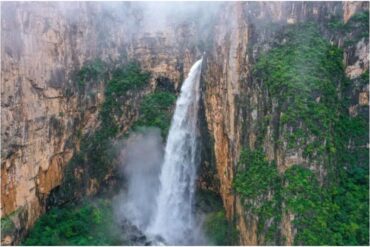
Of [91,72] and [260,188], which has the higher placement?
[91,72]

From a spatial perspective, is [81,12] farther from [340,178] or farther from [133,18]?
[340,178]

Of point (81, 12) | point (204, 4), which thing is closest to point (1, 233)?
point (81, 12)

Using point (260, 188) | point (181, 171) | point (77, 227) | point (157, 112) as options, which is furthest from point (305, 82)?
point (77, 227)

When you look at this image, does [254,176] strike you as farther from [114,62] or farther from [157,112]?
[114,62]

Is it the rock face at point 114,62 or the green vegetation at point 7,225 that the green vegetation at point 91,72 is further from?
the green vegetation at point 7,225

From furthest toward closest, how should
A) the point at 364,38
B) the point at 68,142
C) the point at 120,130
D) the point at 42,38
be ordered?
the point at 120,130 → the point at 68,142 → the point at 42,38 → the point at 364,38
